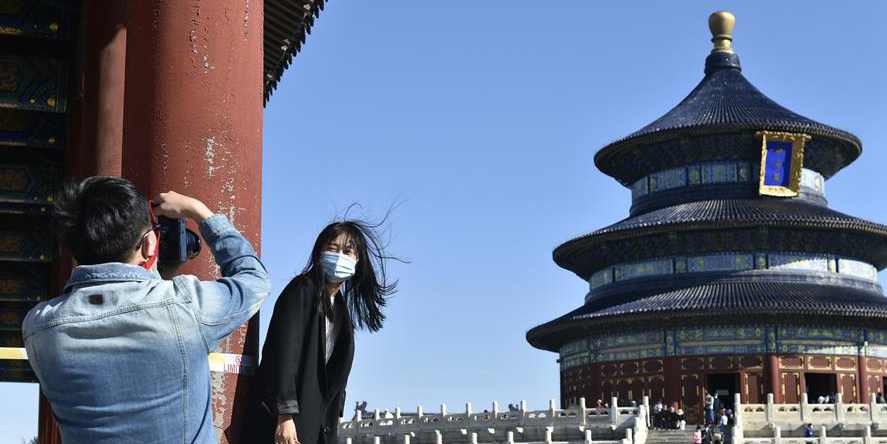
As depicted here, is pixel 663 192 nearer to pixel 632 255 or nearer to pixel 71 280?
pixel 632 255

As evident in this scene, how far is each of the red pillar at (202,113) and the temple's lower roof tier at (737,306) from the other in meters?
31.9

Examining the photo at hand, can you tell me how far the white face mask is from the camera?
16.9 feet

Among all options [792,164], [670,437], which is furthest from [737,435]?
[792,164]

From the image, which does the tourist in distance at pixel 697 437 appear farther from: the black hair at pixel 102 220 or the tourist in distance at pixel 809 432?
the black hair at pixel 102 220

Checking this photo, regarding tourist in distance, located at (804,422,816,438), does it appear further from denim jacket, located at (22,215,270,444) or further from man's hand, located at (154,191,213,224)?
denim jacket, located at (22,215,270,444)

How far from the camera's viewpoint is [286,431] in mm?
4727

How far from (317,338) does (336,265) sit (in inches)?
13.3

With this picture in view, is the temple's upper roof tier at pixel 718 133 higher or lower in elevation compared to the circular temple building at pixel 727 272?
higher

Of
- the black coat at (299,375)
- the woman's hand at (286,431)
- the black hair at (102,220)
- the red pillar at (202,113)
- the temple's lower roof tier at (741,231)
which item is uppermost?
the temple's lower roof tier at (741,231)

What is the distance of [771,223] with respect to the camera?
38250 millimetres

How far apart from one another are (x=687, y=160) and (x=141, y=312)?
39486mm

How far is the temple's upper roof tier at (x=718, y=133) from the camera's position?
40.7m

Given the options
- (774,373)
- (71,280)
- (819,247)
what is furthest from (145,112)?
(819,247)

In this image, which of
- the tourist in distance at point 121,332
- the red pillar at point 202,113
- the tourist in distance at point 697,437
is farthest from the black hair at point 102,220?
the tourist in distance at point 697,437
